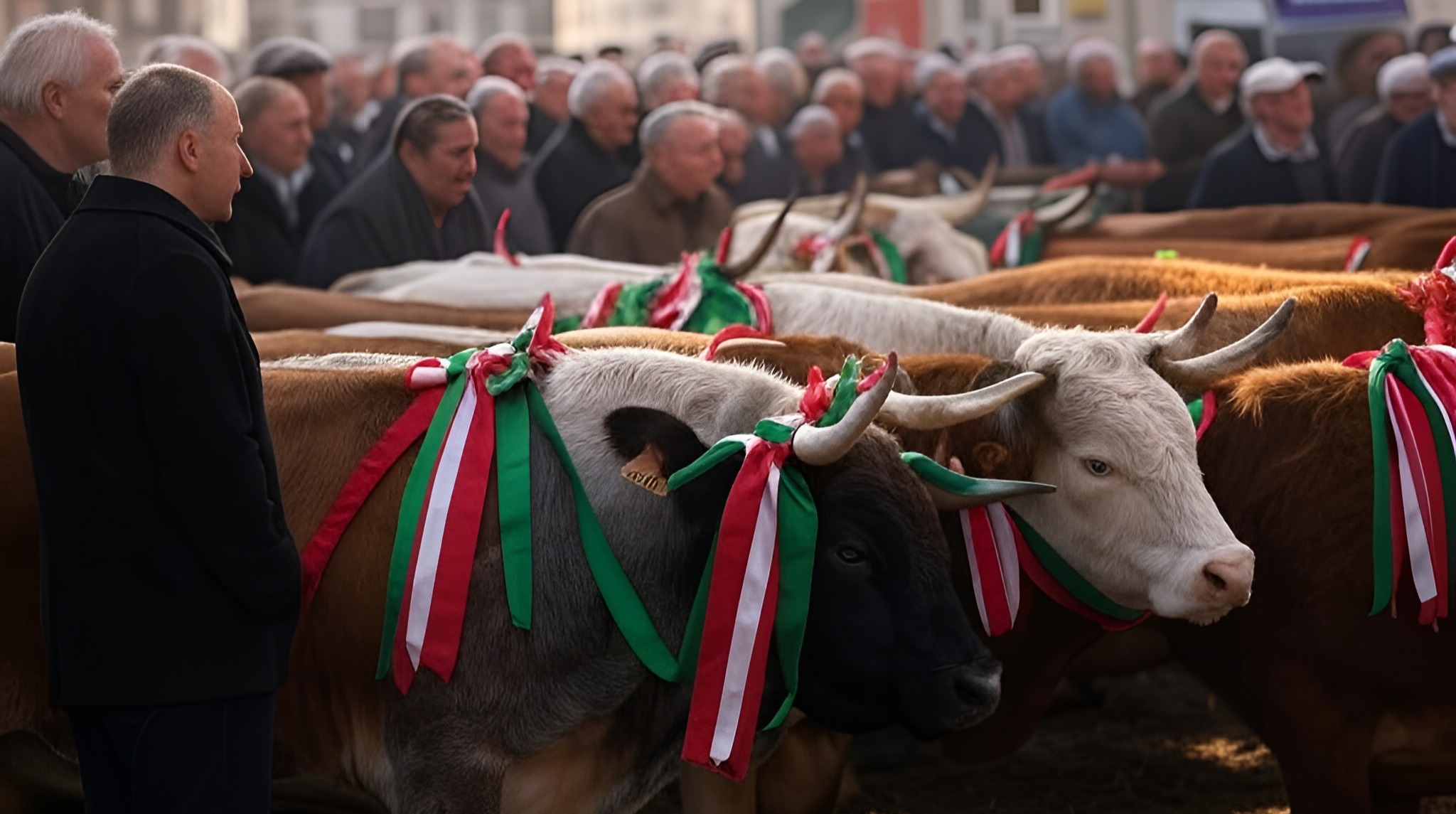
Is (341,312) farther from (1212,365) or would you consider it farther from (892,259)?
(1212,365)

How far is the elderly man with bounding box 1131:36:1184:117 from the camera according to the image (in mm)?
12766

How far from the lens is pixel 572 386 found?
3.16 meters

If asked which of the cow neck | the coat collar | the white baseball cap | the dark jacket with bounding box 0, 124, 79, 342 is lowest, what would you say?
the cow neck

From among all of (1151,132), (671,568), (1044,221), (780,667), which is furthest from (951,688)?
(1151,132)

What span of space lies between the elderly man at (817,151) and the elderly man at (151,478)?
26.8ft

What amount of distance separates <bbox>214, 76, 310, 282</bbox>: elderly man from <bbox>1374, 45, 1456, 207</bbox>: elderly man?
201 inches

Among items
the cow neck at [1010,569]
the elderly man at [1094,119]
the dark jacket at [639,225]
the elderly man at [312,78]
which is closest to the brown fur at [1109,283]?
the cow neck at [1010,569]

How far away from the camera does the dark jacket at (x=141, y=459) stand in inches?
96.0

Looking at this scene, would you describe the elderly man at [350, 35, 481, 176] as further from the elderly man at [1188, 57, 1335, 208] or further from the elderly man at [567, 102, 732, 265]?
the elderly man at [1188, 57, 1335, 208]

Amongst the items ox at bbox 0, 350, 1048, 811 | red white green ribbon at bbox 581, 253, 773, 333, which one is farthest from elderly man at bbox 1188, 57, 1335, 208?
ox at bbox 0, 350, 1048, 811

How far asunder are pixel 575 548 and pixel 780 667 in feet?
1.38

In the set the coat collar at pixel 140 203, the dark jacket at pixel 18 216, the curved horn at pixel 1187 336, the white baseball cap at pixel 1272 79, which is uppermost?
the coat collar at pixel 140 203

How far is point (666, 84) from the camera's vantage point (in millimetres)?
9422

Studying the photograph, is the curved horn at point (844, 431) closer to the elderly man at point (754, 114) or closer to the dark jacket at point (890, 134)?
the elderly man at point (754, 114)
